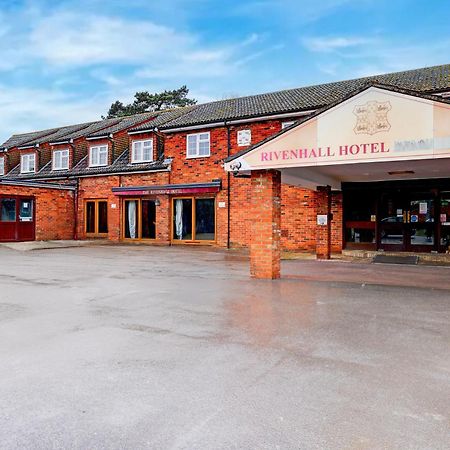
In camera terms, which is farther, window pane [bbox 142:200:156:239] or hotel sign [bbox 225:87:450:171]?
window pane [bbox 142:200:156:239]

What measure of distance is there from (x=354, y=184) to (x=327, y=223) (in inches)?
78.3

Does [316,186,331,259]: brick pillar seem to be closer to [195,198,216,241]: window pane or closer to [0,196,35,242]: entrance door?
[195,198,216,241]: window pane

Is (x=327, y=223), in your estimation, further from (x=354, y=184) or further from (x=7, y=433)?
(x=7, y=433)

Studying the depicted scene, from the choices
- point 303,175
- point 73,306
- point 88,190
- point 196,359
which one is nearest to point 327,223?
point 303,175

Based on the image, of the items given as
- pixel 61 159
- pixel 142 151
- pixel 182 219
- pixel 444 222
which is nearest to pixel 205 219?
pixel 182 219

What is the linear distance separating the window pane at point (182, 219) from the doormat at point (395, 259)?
875cm

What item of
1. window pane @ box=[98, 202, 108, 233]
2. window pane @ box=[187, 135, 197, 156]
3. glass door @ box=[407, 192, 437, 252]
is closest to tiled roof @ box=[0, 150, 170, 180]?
window pane @ box=[187, 135, 197, 156]

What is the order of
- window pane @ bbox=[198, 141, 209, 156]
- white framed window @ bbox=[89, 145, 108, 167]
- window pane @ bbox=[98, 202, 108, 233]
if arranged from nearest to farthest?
window pane @ bbox=[198, 141, 209, 156] → window pane @ bbox=[98, 202, 108, 233] → white framed window @ bbox=[89, 145, 108, 167]

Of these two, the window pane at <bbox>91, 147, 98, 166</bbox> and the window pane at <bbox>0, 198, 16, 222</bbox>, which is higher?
the window pane at <bbox>91, 147, 98, 166</bbox>

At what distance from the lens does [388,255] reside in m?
13.5

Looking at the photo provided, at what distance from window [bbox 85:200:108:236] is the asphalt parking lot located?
45.9 feet

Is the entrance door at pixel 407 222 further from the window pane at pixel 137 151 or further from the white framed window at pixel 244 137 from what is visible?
the window pane at pixel 137 151

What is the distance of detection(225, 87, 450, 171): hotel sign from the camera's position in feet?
23.6

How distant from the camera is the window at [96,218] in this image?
858 inches
